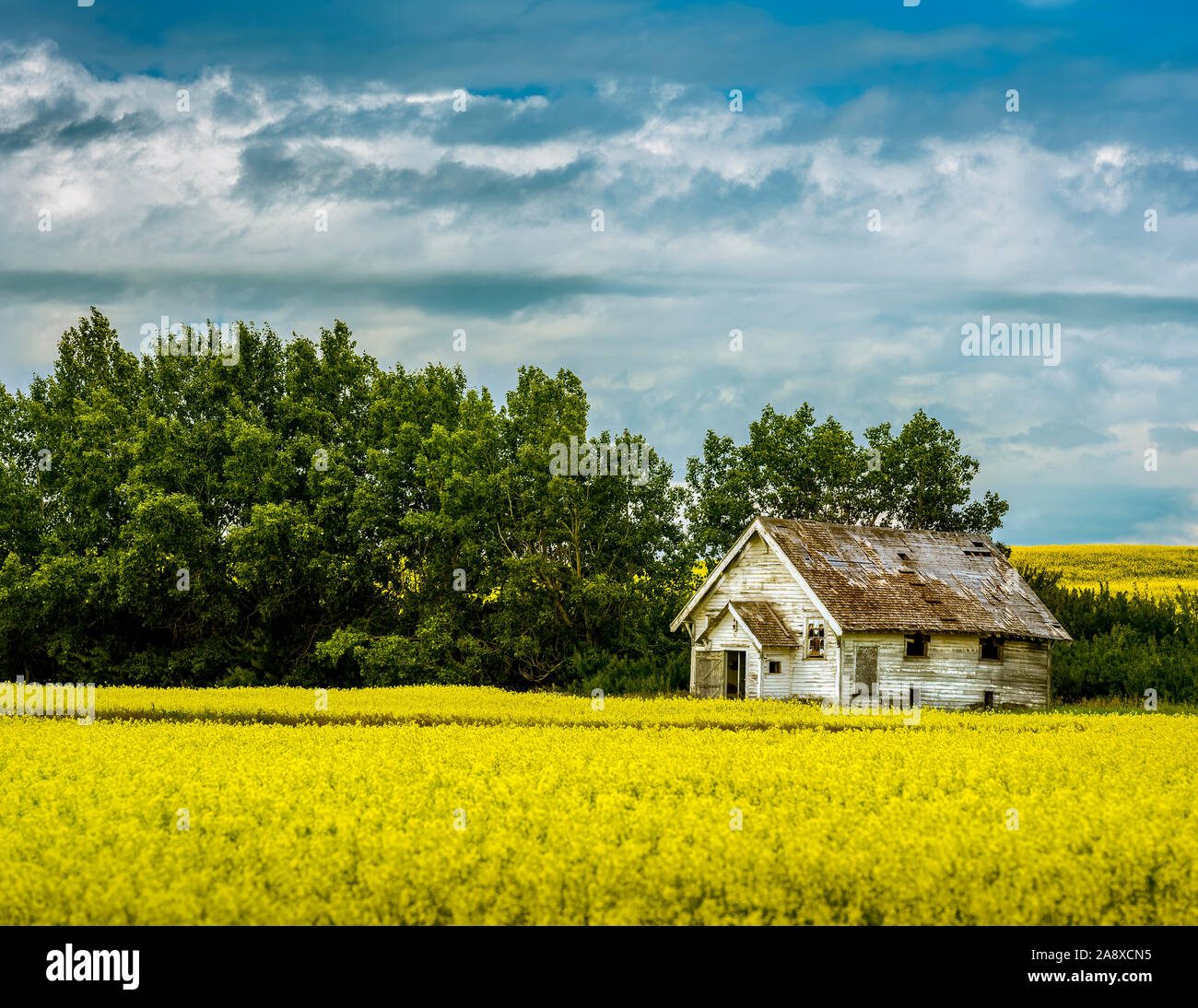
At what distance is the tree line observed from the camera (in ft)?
158

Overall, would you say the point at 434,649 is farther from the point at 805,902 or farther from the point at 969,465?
the point at 805,902

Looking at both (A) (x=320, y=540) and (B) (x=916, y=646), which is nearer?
(B) (x=916, y=646)

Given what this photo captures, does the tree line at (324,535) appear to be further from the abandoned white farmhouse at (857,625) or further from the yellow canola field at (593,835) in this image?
the yellow canola field at (593,835)

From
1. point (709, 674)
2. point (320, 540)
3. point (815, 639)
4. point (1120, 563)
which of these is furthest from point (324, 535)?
point (1120, 563)

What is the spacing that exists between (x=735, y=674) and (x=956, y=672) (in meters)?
8.09

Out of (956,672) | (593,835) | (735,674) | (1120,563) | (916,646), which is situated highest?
(1120,563)

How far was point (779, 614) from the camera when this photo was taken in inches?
1651

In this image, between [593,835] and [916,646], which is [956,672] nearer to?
[916,646]

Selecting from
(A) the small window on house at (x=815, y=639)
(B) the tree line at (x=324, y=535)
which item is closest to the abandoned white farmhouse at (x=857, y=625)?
(A) the small window on house at (x=815, y=639)

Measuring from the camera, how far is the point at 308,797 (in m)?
14.1

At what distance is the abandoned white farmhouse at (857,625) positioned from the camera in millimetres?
40094

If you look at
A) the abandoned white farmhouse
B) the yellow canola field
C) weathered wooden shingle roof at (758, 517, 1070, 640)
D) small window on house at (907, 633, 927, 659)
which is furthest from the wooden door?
the yellow canola field
